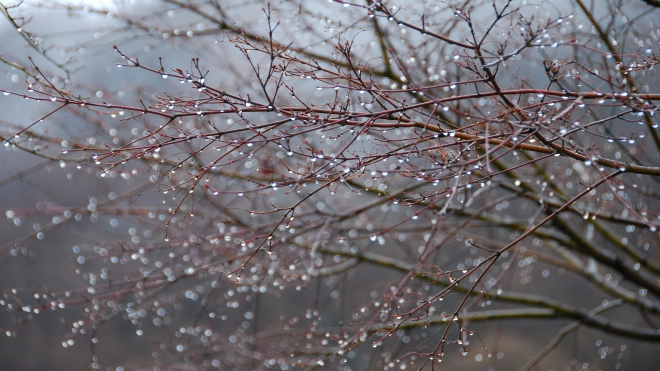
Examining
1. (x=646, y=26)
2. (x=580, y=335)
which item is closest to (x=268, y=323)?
(x=580, y=335)

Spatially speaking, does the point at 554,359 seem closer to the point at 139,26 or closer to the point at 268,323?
the point at 268,323

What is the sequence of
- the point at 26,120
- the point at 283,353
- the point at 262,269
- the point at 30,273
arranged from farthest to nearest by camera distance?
the point at 30,273, the point at 26,120, the point at 262,269, the point at 283,353

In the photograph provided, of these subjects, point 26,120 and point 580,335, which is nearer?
point 26,120

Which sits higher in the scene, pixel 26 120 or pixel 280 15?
pixel 26 120

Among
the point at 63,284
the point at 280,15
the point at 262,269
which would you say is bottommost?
the point at 262,269

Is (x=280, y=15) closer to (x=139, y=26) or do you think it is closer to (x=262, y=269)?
(x=139, y=26)

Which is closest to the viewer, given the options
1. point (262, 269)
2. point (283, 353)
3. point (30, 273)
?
point (283, 353)
